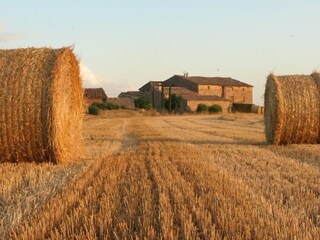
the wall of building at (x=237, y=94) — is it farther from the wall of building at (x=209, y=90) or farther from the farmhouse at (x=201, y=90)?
the wall of building at (x=209, y=90)

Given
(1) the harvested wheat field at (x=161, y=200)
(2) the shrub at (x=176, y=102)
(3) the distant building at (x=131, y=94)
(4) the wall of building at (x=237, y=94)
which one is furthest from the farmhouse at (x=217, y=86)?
(1) the harvested wheat field at (x=161, y=200)

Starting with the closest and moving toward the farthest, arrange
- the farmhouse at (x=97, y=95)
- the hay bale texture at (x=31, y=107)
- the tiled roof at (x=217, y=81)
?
1. the hay bale texture at (x=31, y=107)
2. the farmhouse at (x=97, y=95)
3. the tiled roof at (x=217, y=81)

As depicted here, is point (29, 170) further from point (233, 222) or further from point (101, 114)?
point (101, 114)

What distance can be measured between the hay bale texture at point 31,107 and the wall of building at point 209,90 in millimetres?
72087

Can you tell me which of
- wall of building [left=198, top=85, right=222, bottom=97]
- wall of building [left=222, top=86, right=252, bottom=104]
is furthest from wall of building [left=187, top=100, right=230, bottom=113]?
wall of building [left=222, top=86, right=252, bottom=104]

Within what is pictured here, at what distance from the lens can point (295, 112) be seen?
12117 mm

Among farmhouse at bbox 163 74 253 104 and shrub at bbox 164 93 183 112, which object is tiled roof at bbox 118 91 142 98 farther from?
shrub at bbox 164 93 183 112

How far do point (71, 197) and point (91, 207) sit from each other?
1.61 ft

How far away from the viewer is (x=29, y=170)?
725cm

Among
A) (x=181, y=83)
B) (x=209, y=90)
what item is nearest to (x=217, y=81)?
(x=209, y=90)

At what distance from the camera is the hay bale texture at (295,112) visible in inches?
476

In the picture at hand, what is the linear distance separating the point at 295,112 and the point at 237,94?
250 ft

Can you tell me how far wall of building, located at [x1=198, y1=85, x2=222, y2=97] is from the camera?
80.6m

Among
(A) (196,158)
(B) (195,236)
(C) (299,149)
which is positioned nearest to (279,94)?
(C) (299,149)
